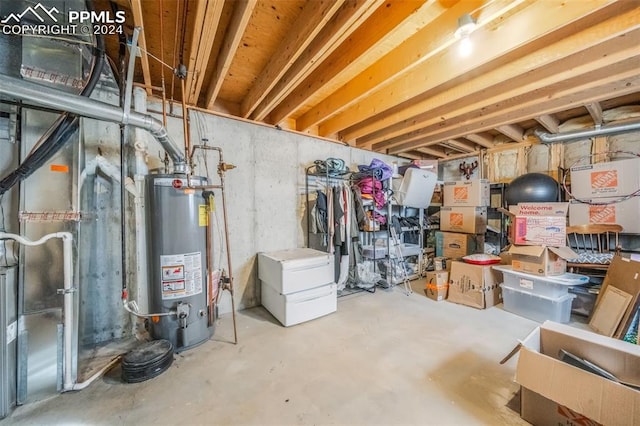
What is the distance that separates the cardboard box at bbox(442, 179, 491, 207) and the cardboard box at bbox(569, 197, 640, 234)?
3.37 feet

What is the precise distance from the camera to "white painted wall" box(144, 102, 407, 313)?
113 inches

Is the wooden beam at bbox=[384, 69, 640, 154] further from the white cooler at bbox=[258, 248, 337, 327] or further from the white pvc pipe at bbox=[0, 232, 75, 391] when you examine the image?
the white pvc pipe at bbox=[0, 232, 75, 391]

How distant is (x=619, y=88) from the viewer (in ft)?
7.90

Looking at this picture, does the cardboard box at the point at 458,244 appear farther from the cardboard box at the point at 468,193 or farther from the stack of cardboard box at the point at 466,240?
the cardboard box at the point at 468,193

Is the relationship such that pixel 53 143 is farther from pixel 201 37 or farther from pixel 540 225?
pixel 540 225

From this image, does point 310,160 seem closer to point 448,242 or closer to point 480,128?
point 480,128

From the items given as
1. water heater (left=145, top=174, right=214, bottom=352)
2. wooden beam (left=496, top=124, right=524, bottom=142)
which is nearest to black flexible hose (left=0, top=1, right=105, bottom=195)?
water heater (left=145, top=174, right=214, bottom=352)

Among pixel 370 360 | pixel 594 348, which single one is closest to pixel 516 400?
pixel 594 348

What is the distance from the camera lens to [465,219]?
4098mm

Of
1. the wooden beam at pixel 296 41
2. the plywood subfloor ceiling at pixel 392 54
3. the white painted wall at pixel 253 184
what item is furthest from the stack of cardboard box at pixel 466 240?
the wooden beam at pixel 296 41

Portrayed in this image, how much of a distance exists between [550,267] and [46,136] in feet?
15.0

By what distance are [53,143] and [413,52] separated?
260 cm

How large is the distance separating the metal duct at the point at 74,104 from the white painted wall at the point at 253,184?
855 millimetres

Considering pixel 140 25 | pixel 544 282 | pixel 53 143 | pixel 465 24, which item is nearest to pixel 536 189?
pixel 544 282
